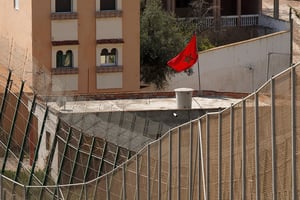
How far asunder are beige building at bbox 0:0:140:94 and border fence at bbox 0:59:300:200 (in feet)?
54.6

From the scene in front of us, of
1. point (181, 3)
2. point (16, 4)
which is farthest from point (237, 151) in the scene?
point (181, 3)

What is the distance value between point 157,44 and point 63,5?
403 centimetres

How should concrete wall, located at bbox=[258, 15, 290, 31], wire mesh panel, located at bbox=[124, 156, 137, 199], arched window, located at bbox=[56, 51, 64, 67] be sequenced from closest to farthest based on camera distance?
wire mesh panel, located at bbox=[124, 156, 137, 199], arched window, located at bbox=[56, 51, 64, 67], concrete wall, located at bbox=[258, 15, 290, 31]

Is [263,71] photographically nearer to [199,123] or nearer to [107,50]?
[107,50]

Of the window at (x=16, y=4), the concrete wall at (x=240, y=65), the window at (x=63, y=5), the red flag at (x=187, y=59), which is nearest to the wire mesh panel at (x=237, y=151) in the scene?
the red flag at (x=187, y=59)

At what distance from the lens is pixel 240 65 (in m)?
45.9

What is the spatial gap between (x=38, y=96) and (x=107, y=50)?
14822mm

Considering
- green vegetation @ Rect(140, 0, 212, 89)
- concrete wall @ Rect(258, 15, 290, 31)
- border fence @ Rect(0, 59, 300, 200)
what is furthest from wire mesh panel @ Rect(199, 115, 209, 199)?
concrete wall @ Rect(258, 15, 290, 31)

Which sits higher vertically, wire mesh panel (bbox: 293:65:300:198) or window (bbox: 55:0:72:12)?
wire mesh panel (bbox: 293:65:300:198)

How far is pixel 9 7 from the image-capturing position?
140ft

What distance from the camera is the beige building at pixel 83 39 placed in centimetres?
4097

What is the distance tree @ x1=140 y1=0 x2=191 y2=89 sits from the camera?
43438mm

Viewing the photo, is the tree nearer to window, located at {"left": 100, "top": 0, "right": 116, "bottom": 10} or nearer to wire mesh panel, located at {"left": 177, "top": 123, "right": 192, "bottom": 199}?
window, located at {"left": 100, "top": 0, "right": 116, "bottom": 10}

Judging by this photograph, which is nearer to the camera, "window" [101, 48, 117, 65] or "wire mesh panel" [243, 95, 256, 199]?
"wire mesh panel" [243, 95, 256, 199]
